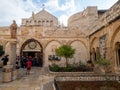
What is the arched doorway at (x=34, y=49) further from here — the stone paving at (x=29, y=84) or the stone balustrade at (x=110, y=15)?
the stone paving at (x=29, y=84)

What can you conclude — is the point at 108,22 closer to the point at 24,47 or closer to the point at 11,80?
the point at 11,80

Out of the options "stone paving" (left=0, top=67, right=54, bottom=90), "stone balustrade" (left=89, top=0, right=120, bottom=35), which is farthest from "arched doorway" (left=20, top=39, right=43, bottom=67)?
"stone paving" (left=0, top=67, right=54, bottom=90)

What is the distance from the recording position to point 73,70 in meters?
15.2

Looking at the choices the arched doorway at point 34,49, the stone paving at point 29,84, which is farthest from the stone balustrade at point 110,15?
the arched doorway at point 34,49

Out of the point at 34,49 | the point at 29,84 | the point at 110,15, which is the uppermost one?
the point at 110,15

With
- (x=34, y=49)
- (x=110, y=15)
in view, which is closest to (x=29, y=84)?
(x=110, y=15)

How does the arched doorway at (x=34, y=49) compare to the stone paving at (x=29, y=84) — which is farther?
the arched doorway at (x=34, y=49)

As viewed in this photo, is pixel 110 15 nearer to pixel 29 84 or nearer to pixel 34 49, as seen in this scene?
pixel 29 84

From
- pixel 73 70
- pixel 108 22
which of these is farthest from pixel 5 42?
pixel 108 22

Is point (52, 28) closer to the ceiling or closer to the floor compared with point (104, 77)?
closer to the ceiling

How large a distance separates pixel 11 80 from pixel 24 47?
11680mm

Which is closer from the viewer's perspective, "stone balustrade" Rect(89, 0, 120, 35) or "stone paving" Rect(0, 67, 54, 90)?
"stone paving" Rect(0, 67, 54, 90)

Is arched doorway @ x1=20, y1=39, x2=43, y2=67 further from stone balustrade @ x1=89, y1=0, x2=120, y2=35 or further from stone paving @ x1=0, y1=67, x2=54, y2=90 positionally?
stone paving @ x1=0, y1=67, x2=54, y2=90

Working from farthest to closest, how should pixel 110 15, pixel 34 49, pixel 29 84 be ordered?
1. pixel 34 49
2. pixel 110 15
3. pixel 29 84
